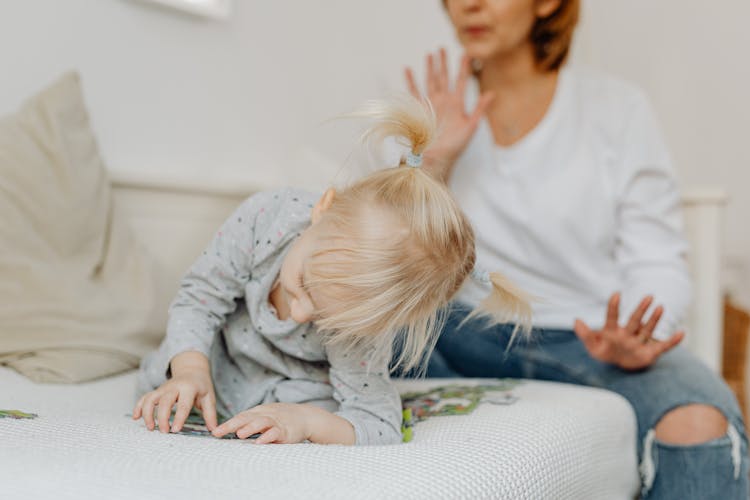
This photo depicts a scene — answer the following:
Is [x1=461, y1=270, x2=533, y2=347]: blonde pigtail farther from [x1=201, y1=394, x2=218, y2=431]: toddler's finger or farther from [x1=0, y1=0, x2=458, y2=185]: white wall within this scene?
[x1=0, y1=0, x2=458, y2=185]: white wall

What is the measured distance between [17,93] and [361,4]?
963 millimetres

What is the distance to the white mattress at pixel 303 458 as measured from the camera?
1.73ft

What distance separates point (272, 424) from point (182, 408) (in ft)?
0.29

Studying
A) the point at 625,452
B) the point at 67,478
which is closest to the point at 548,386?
the point at 625,452

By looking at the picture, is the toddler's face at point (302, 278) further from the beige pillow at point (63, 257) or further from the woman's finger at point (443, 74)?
the woman's finger at point (443, 74)

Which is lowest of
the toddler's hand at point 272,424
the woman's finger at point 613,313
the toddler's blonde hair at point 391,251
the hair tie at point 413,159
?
the woman's finger at point 613,313

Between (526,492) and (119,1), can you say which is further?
(119,1)

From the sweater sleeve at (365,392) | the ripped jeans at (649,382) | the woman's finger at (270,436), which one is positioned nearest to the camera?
the woman's finger at (270,436)

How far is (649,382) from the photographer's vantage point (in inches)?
42.2

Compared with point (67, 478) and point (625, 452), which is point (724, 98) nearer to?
point (625, 452)

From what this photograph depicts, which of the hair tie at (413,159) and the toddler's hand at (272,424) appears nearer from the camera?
the toddler's hand at (272,424)

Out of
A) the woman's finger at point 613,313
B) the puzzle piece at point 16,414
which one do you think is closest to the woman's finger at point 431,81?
the woman's finger at point 613,313

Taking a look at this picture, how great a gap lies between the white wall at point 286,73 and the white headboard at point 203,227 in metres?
0.06

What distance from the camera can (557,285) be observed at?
4.29 feet
